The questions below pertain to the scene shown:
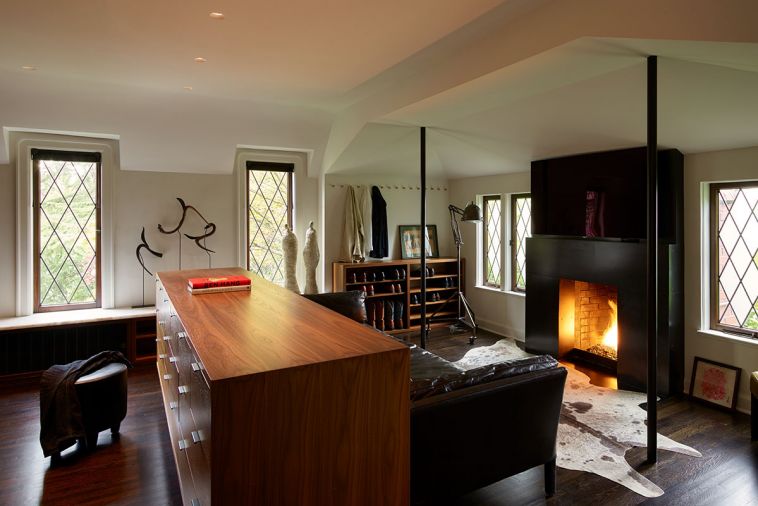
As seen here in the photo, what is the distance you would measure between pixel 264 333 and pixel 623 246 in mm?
3804

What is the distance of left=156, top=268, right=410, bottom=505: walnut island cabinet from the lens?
1.42 metres

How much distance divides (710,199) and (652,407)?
218 cm

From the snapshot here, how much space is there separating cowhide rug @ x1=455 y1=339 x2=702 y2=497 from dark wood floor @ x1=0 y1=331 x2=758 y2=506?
9 centimetres

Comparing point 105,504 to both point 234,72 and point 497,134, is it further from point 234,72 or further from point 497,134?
point 497,134

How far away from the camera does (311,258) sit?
5.99 meters

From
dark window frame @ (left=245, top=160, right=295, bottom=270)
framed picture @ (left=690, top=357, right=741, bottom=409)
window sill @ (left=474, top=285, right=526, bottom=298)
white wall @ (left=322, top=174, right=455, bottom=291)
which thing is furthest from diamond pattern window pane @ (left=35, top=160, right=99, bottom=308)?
framed picture @ (left=690, top=357, right=741, bottom=409)

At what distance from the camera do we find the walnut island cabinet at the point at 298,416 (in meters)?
1.42

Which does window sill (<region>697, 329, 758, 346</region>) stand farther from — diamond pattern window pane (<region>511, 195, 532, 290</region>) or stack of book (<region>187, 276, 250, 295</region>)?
stack of book (<region>187, 276, 250, 295</region>)

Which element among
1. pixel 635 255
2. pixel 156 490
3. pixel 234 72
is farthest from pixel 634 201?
pixel 156 490

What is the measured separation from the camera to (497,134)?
201 inches

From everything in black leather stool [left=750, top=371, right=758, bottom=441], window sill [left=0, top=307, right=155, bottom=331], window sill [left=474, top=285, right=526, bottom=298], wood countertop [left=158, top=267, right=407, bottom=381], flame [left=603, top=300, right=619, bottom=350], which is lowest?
black leather stool [left=750, top=371, right=758, bottom=441]

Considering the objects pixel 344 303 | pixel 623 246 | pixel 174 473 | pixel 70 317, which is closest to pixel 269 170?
pixel 344 303

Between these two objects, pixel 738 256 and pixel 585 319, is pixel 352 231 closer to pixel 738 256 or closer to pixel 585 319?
pixel 585 319

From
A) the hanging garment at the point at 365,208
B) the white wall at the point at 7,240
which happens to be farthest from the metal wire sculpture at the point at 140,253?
the hanging garment at the point at 365,208
